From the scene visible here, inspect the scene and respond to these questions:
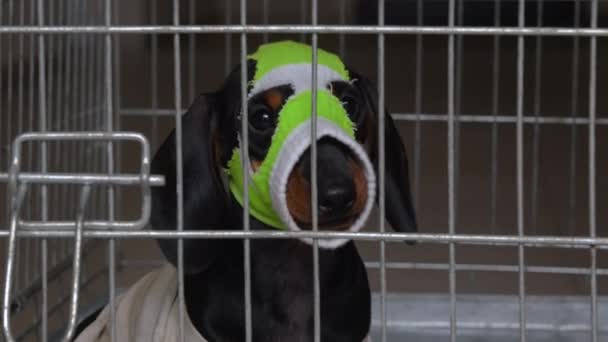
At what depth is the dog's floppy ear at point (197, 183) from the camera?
124 centimetres

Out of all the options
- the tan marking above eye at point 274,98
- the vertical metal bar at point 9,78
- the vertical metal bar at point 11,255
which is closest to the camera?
the vertical metal bar at point 11,255

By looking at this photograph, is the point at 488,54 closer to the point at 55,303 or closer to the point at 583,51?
the point at 583,51

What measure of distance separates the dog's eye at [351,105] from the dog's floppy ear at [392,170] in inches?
1.0

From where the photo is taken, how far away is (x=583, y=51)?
5.02 meters

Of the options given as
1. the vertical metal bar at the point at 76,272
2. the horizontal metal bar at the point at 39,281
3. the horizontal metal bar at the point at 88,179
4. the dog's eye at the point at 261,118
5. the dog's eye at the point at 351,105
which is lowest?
the horizontal metal bar at the point at 39,281

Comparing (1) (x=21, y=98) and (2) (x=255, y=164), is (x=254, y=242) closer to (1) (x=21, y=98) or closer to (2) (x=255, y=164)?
(2) (x=255, y=164)

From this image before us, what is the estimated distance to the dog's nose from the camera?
1.05 meters

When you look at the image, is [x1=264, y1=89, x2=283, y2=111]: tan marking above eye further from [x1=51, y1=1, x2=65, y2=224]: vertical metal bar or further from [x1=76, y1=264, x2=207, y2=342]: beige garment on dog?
[x1=51, y1=1, x2=65, y2=224]: vertical metal bar

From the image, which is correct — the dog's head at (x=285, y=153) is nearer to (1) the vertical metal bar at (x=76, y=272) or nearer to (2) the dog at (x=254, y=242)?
(2) the dog at (x=254, y=242)

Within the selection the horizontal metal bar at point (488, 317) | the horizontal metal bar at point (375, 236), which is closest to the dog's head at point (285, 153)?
the horizontal metal bar at point (375, 236)

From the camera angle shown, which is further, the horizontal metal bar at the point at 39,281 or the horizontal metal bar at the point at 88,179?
the horizontal metal bar at the point at 39,281

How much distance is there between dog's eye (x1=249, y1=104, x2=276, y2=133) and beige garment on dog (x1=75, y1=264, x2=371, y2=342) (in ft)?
0.78

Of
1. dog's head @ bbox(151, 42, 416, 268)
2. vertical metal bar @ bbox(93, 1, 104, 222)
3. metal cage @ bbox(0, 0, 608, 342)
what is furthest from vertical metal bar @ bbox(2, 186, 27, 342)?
vertical metal bar @ bbox(93, 1, 104, 222)

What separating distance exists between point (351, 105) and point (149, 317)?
354 mm
